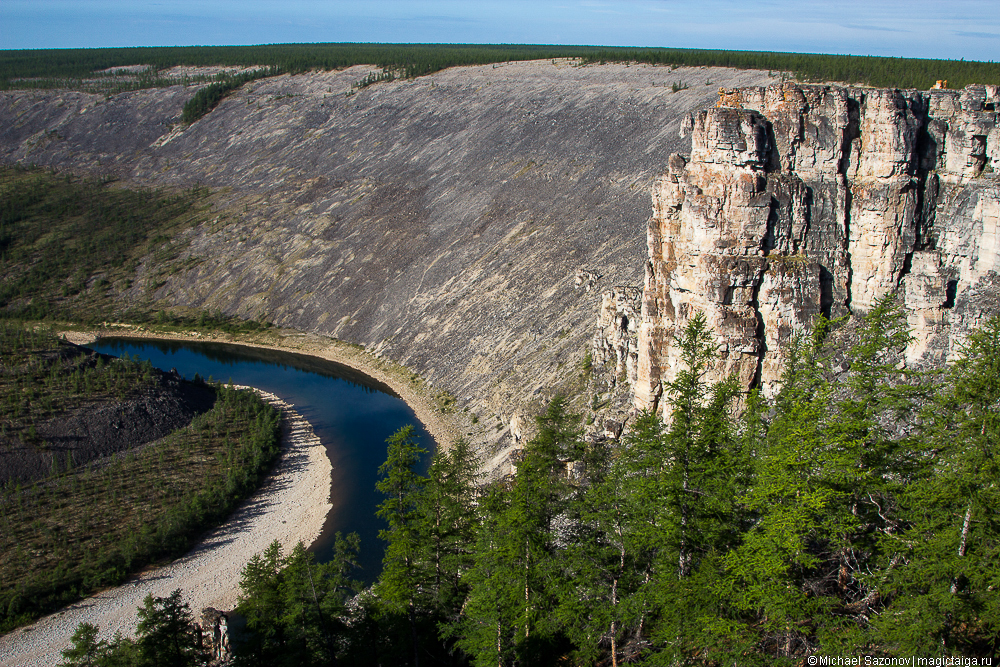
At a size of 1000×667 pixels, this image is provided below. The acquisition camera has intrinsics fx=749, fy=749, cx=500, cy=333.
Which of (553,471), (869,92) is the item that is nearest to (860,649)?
(553,471)

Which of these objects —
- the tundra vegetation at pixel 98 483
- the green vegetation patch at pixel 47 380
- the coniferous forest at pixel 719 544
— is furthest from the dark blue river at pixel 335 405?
the coniferous forest at pixel 719 544

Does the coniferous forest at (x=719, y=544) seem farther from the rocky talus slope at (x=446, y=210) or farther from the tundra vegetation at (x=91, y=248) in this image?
the tundra vegetation at (x=91, y=248)

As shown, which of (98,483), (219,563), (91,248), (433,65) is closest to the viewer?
(219,563)

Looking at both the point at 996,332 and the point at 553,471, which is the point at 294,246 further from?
the point at 996,332

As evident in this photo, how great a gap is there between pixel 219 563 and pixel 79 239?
2717 inches

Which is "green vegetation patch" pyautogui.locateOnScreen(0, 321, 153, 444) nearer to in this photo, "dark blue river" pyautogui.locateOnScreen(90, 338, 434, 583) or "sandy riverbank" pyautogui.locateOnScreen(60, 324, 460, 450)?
"dark blue river" pyautogui.locateOnScreen(90, 338, 434, 583)

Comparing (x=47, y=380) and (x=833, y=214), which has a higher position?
(x=833, y=214)

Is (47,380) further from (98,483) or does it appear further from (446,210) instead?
(446,210)

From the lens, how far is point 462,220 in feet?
235

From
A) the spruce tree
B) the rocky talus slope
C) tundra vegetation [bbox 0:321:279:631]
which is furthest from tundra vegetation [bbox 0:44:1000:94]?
tundra vegetation [bbox 0:321:279:631]

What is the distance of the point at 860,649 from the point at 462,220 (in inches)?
2357

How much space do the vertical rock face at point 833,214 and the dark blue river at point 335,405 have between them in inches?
859

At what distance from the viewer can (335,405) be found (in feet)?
191

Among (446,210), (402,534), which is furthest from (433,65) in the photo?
(402,534)
